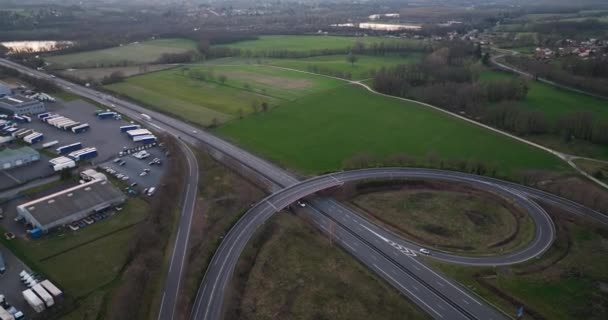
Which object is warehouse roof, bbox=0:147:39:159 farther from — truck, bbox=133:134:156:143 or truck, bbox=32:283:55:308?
truck, bbox=32:283:55:308

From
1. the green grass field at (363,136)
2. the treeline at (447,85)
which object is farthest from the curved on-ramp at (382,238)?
the treeline at (447,85)

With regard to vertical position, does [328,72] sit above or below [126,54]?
below

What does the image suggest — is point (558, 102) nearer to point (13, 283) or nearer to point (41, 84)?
point (13, 283)

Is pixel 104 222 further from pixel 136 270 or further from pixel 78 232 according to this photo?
pixel 136 270

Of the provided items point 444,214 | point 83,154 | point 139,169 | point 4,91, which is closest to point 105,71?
point 4,91

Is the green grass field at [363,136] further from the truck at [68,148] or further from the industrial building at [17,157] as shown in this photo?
the industrial building at [17,157]
